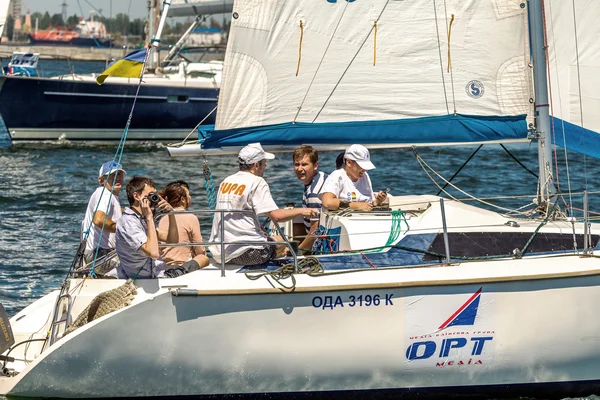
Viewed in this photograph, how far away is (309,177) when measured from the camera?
30.2ft

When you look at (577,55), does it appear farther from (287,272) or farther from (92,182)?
(92,182)

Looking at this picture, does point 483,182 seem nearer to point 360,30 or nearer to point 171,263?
point 360,30

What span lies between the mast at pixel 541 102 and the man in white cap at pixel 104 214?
382 cm

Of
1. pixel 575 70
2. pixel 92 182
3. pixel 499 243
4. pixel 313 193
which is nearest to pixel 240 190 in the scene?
pixel 313 193

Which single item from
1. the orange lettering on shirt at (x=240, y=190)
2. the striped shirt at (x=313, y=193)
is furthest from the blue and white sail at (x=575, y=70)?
the orange lettering on shirt at (x=240, y=190)

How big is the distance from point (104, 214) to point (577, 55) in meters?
4.65

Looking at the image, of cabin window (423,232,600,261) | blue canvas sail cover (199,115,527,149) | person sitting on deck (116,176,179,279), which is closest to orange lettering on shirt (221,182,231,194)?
person sitting on deck (116,176,179,279)

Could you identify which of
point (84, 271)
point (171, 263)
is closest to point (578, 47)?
point (171, 263)

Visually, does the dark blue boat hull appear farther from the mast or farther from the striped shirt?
the mast

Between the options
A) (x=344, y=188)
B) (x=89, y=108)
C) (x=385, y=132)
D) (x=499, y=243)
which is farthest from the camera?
(x=89, y=108)

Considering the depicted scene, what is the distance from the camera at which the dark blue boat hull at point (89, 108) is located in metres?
28.9

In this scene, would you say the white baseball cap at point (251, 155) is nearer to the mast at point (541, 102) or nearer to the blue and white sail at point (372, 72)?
the blue and white sail at point (372, 72)

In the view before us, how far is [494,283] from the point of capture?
7.47m

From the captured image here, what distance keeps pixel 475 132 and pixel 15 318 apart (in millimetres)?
4607
